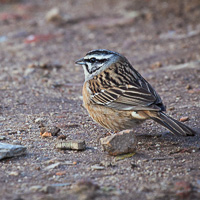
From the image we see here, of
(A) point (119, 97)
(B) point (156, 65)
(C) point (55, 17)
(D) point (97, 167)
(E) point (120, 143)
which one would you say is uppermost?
(C) point (55, 17)

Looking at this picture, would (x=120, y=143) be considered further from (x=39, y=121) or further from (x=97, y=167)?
(x=39, y=121)

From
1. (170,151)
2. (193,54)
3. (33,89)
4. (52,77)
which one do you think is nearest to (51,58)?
(52,77)

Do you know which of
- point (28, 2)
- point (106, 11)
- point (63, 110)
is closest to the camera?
point (63, 110)

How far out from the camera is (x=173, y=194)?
13.2ft

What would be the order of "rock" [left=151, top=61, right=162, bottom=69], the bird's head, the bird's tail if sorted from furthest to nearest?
"rock" [left=151, top=61, right=162, bottom=69]
the bird's head
the bird's tail

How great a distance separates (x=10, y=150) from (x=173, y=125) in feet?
6.61

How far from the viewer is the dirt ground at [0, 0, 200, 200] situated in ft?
14.4

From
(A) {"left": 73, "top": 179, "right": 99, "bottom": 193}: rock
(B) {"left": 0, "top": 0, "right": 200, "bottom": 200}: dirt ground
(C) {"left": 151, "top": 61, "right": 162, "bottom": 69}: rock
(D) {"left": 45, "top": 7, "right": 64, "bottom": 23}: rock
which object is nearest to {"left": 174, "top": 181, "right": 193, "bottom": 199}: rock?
(B) {"left": 0, "top": 0, "right": 200, "bottom": 200}: dirt ground

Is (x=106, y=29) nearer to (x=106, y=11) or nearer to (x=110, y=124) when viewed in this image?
(x=106, y=11)

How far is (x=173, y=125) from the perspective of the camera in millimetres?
5207

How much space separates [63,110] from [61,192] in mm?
3136

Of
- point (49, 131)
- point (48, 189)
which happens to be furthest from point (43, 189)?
point (49, 131)

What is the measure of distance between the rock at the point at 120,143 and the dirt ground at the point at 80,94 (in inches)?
4.8

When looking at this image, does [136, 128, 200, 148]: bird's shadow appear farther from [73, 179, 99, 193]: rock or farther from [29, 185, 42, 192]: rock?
[29, 185, 42, 192]: rock
